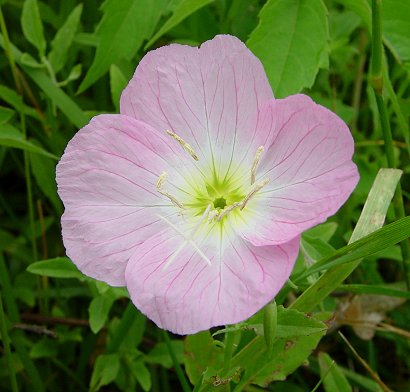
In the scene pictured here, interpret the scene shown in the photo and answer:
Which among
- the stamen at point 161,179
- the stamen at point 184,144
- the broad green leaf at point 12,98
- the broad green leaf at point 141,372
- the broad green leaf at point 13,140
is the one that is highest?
the stamen at point 184,144

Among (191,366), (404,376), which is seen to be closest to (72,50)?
(191,366)

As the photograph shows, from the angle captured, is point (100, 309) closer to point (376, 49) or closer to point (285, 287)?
point (285, 287)

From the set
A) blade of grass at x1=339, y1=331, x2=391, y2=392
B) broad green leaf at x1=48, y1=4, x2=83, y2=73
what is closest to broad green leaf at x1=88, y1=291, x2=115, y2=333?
blade of grass at x1=339, y1=331, x2=391, y2=392

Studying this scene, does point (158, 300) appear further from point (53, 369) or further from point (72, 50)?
point (72, 50)

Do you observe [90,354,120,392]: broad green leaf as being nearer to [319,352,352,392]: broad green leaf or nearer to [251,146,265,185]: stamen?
[319,352,352,392]: broad green leaf

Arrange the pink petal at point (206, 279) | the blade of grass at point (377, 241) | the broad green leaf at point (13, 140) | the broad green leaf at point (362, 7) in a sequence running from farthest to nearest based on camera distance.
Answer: the broad green leaf at point (13, 140) < the broad green leaf at point (362, 7) < the blade of grass at point (377, 241) < the pink petal at point (206, 279)

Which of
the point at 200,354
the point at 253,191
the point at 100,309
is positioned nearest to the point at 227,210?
the point at 253,191

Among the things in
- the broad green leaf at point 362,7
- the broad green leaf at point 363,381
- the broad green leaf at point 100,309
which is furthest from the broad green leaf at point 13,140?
the broad green leaf at point 363,381

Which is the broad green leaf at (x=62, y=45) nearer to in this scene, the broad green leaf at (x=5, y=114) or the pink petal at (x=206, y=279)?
the broad green leaf at (x=5, y=114)
